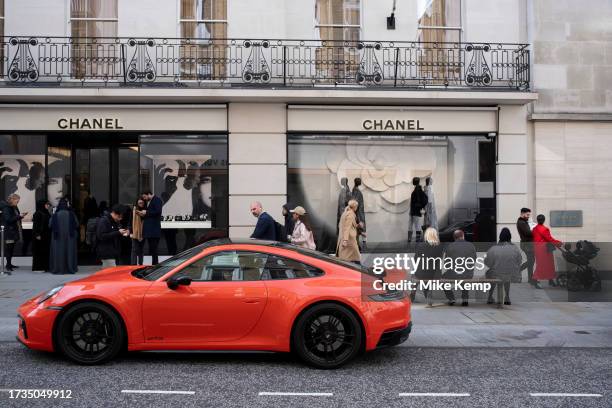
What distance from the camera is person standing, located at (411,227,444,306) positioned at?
10250 mm

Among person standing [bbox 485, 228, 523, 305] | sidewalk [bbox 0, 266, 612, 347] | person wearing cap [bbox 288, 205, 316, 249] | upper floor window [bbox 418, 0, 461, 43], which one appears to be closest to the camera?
sidewalk [bbox 0, 266, 612, 347]

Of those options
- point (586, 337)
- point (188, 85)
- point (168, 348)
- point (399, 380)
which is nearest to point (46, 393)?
point (168, 348)

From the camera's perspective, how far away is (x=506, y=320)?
9.16m

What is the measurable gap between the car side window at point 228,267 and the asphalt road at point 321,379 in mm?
979

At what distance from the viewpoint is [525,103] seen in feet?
45.7

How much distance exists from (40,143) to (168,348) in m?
9.30

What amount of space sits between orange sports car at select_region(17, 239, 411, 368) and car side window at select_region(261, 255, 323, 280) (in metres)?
0.10

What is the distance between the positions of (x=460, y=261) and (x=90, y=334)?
6269 mm

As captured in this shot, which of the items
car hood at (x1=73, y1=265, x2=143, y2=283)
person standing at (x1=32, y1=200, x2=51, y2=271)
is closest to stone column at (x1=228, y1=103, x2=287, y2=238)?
person standing at (x1=32, y1=200, x2=51, y2=271)

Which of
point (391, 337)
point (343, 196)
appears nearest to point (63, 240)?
point (343, 196)

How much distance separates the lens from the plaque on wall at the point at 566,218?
14.0m

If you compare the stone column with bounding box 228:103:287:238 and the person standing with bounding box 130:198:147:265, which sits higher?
the stone column with bounding box 228:103:287:238

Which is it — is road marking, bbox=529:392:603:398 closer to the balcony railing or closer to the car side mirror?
the car side mirror

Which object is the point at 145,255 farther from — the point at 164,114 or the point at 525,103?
the point at 525,103
